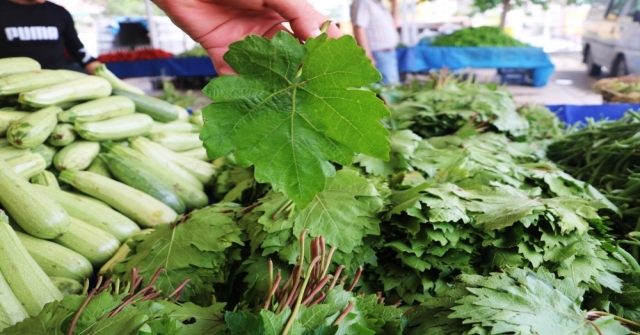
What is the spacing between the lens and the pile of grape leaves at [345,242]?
0.99 metres

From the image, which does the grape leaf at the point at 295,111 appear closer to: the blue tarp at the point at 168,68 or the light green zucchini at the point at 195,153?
the light green zucchini at the point at 195,153

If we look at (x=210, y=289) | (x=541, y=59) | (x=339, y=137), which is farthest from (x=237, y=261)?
(x=541, y=59)

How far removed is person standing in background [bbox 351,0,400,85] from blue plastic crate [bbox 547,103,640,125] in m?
1.89

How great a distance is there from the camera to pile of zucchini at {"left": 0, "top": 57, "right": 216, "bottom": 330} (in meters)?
1.66

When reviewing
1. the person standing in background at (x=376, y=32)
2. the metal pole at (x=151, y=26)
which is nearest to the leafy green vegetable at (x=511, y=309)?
the person standing in background at (x=376, y=32)

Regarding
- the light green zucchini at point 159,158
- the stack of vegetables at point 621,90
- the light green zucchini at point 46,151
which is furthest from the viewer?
the stack of vegetables at point 621,90

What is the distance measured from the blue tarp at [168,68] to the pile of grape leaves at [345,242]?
6.82m

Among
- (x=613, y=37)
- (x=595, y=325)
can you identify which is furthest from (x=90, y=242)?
(x=613, y=37)

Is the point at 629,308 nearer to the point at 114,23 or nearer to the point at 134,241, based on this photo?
the point at 134,241

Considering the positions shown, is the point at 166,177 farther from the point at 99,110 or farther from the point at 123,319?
the point at 123,319

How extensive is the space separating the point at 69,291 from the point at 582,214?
1.61 m

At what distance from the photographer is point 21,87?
2.13 m

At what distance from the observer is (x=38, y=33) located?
3.43 m

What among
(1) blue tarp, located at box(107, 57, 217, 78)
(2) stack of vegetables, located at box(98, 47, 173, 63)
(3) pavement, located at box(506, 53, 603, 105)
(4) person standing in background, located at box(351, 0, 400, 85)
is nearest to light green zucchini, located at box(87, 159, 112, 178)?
(4) person standing in background, located at box(351, 0, 400, 85)
